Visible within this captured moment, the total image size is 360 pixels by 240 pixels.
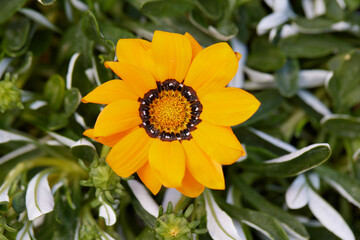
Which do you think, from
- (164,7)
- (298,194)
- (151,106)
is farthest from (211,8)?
(298,194)

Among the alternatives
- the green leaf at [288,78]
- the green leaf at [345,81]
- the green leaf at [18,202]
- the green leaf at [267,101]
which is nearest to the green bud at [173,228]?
the green leaf at [18,202]

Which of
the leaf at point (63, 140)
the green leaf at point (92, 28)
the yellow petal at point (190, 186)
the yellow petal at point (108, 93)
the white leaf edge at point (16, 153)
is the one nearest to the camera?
the yellow petal at point (108, 93)

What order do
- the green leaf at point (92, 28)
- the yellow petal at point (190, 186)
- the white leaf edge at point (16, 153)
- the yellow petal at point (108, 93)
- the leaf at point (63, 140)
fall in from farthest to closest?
the white leaf edge at point (16, 153) < the leaf at point (63, 140) < the green leaf at point (92, 28) < the yellow petal at point (190, 186) < the yellow petal at point (108, 93)

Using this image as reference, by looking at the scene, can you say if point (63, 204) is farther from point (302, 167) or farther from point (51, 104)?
point (302, 167)

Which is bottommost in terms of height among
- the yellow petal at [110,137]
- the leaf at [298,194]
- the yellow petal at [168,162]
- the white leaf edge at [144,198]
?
the leaf at [298,194]

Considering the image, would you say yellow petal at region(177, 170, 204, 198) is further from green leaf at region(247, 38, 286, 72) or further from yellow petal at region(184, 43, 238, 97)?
green leaf at region(247, 38, 286, 72)

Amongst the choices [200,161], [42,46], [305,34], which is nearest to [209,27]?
[305,34]

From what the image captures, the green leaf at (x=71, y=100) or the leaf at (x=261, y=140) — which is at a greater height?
the green leaf at (x=71, y=100)

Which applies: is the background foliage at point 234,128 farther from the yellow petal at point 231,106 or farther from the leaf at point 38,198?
the yellow petal at point 231,106
